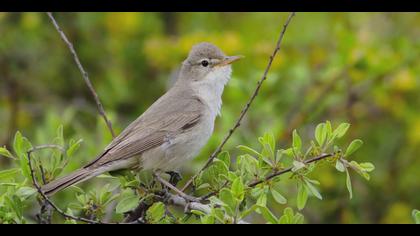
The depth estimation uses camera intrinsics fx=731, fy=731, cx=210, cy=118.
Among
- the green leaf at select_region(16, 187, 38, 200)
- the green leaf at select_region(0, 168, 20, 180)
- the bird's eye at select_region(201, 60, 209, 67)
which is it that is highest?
the bird's eye at select_region(201, 60, 209, 67)

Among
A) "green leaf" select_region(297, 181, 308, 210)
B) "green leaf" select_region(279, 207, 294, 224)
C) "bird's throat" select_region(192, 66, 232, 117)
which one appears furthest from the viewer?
"bird's throat" select_region(192, 66, 232, 117)

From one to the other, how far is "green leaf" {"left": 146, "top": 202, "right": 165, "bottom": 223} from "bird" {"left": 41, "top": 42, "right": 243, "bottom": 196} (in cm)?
51

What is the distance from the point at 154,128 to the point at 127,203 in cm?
112

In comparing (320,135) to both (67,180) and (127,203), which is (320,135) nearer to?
(127,203)

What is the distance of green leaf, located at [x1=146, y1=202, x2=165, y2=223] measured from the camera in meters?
3.72

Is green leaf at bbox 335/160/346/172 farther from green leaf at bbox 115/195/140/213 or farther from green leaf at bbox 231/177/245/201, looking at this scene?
green leaf at bbox 115/195/140/213

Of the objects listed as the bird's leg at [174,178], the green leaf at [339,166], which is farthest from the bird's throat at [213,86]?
the green leaf at [339,166]

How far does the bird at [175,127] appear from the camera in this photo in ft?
14.6

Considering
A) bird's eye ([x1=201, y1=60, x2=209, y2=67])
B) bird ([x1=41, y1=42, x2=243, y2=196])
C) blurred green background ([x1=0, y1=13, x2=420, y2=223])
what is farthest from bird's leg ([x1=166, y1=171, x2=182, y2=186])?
blurred green background ([x1=0, y1=13, x2=420, y2=223])

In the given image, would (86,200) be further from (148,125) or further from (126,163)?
(148,125)

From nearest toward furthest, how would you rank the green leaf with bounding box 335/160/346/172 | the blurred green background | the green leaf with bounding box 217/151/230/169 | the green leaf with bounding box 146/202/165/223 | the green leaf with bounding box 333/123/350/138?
the green leaf with bounding box 335/160/346/172
the green leaf with bounding box 333/123/350/138
the green leaf with bounding box 146/202/165/223
the green leaf with bounding box 217/151/230/169
the blurred green background

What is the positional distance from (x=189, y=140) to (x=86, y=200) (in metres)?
1.12
